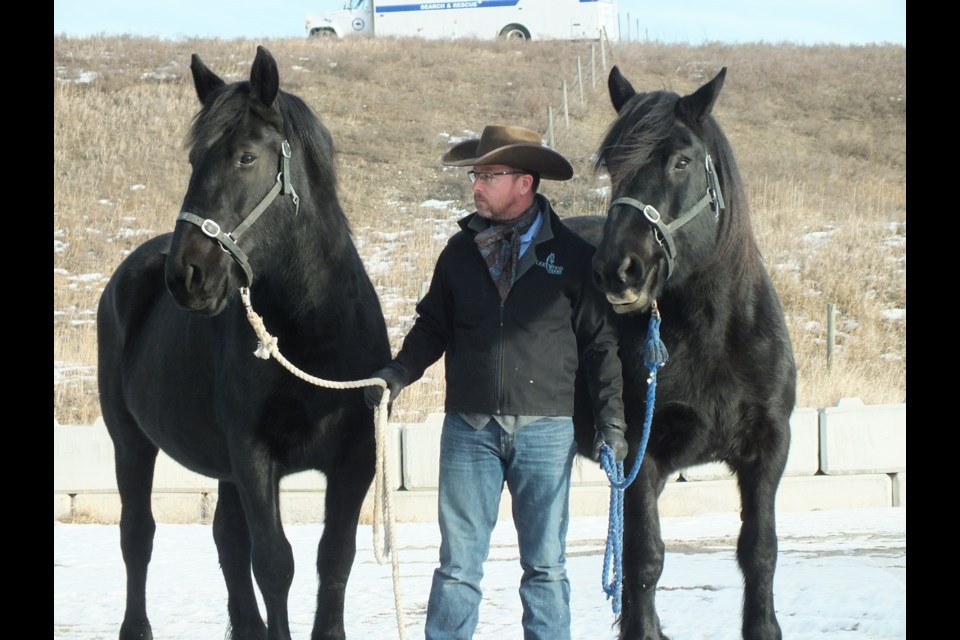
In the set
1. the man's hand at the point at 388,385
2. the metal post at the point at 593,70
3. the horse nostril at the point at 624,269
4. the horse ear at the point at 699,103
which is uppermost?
the metal post at the point at 593,70

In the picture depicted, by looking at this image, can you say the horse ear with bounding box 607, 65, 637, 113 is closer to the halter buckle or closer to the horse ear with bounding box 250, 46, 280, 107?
the horse ear with bounding box 250, 46, 280, 107

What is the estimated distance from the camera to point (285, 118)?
13.9 ft

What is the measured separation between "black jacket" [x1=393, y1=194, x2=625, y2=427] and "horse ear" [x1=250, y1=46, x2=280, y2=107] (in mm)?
912

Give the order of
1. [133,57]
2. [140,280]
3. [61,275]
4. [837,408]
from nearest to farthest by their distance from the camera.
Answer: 1. [140,280]
2. [837,408]
3. [61,275]
4. [133,57]

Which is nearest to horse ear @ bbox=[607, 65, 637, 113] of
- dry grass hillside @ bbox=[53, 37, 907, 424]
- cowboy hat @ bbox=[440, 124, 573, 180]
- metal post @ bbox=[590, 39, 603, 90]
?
cowboy hat @ bbox=[440, 124, 573, 180]

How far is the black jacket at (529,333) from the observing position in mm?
4094

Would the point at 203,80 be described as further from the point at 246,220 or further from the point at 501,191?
the point at 501,191

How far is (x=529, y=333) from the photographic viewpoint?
4.11 m

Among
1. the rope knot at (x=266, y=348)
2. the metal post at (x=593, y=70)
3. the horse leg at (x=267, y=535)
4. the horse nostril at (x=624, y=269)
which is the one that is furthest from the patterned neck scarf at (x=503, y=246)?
the metal post at (x=593, y=70)

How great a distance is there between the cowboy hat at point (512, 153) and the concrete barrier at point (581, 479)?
4169 millimetres

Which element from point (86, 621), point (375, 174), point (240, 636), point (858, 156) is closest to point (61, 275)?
point (375, 174)

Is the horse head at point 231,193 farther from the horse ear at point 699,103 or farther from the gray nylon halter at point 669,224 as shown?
the horse ear at point 699,103
